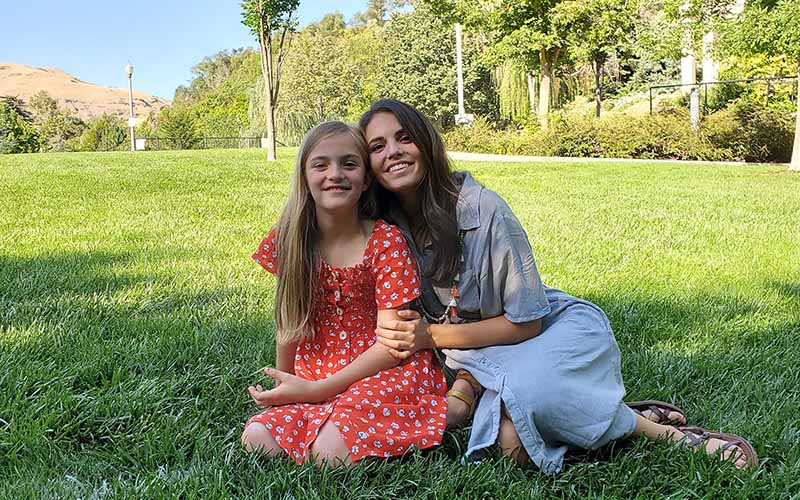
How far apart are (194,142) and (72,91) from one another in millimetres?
73996

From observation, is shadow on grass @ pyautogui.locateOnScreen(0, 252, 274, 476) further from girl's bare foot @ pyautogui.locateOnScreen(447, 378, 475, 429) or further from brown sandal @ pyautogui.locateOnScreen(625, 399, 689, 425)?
brown sandal @ pyautogui.locateOnScreen(625, 399, 689, 425)

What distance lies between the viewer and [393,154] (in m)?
2.07

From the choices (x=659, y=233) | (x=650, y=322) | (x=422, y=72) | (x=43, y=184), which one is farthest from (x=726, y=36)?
(x=422, y=72)

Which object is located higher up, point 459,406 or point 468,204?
point 468,204

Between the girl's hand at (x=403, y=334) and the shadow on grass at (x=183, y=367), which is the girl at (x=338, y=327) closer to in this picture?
the girl's hand at (x=403, y=334)

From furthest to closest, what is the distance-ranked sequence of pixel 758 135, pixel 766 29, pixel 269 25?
pixel 269 25, pixel 758 135, pixel 766 29

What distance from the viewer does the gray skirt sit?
6.11 feet

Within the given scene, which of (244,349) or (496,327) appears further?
(244,349)

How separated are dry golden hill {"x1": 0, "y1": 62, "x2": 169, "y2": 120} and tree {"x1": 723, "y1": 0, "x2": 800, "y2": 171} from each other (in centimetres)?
9038

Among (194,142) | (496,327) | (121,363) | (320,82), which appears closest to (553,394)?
(496,327)

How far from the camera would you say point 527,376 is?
1.90 m

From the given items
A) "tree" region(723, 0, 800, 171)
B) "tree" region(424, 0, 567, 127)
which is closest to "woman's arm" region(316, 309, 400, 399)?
"tree" region(723, 0, 800, 171)

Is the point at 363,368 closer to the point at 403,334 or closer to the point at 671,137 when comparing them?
the point at 403,334

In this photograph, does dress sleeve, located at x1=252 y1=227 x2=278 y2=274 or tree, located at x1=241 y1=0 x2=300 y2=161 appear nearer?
dress sleeve, located at x1=252 y1=227 x2=278 y2=274
